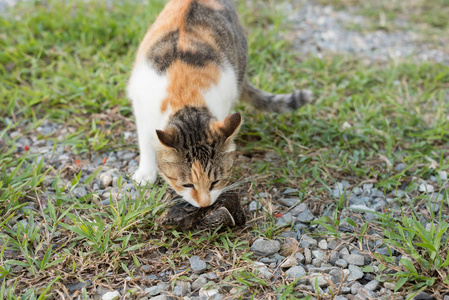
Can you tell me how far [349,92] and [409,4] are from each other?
2569 millimetres

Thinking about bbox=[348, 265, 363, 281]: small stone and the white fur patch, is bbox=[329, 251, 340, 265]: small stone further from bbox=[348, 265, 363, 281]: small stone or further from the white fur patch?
the white fur patch

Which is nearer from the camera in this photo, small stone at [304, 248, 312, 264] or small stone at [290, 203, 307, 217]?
small stone at [304, 248, 312, 264]

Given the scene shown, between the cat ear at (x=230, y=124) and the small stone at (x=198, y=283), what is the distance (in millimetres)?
812

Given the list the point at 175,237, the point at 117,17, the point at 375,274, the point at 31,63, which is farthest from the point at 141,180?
the point at 117,17

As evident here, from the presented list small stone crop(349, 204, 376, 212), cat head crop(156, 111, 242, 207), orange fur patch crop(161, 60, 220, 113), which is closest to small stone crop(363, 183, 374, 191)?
small stone crop(349, 204, 376, 212)

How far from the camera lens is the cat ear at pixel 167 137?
7.54ft

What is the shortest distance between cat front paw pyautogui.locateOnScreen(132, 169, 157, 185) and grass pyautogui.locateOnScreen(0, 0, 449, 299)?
0.11 m

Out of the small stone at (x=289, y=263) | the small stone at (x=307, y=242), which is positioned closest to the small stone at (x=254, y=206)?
the small stone at (x=307, y=242)

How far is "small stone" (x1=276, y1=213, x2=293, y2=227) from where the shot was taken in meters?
2.73

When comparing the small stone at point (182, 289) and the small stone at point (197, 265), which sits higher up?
the small stone at point (197, 265)

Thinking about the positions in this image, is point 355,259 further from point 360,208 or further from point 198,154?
point 198,154

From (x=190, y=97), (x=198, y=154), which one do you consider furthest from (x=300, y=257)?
(x=190, y=97)

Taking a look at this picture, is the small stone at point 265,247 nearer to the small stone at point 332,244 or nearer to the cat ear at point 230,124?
the small stone at point 332,244

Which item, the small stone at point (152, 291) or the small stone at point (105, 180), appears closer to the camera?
the small stone at point (152, 291)
